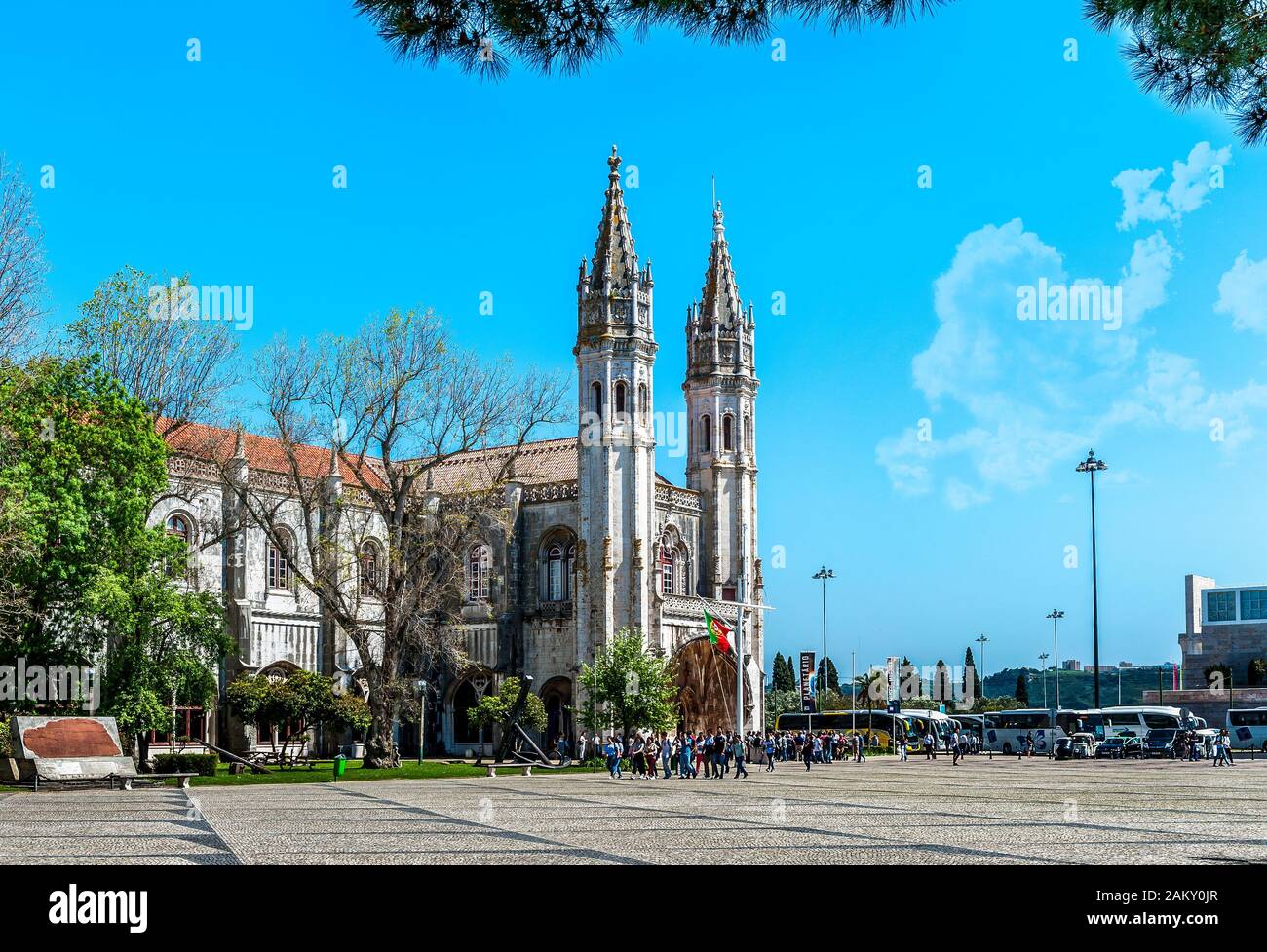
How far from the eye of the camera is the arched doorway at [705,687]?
5884 centimetres

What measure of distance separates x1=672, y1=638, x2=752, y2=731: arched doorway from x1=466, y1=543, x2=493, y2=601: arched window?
9742 millimetres

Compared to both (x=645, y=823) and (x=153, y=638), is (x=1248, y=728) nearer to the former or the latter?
(x=153, y=638)

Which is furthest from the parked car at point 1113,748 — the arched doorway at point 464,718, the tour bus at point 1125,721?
the arched doorway at point 464,718

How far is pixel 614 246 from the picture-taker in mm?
59438

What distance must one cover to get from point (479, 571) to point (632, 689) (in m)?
14.0

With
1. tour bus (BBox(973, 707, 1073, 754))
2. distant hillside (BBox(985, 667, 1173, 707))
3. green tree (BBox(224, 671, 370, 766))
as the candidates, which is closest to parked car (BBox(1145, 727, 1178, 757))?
tour bus (BBox(973, 707, 1073, 754))

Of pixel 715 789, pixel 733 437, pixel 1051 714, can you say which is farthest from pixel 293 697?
pixel 1051 714

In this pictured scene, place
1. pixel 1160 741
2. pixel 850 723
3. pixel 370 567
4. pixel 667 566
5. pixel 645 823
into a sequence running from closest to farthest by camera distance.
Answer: pixel 645 823 < pixel 370 567 < pixel 667 566 < pixel 1160 741 < pixel 850 723

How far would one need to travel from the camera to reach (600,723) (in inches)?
2024

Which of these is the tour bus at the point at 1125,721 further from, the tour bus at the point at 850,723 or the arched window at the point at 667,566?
the arched window at the point at 667,566

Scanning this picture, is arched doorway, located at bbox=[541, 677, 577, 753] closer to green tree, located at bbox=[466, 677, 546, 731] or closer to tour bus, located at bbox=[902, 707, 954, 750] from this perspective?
green tree, located at bbox=[466, 677, 546, 731]

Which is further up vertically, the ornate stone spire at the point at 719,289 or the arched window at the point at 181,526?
the ornate stone spire at the point at 719,289

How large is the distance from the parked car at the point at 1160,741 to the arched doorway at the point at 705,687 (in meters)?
21.9

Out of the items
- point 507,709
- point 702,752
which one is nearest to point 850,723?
point 507,709
